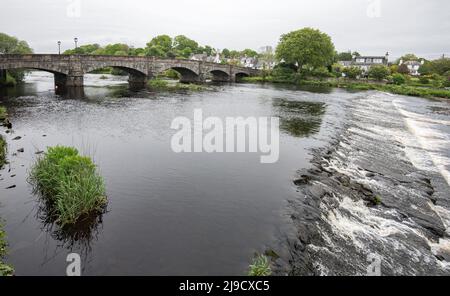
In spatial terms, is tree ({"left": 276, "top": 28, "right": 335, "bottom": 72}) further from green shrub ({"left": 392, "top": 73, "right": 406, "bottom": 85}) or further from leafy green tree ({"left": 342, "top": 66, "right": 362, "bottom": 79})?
green shrub ({"left": 392, "top": 73, "right": 406, "bottom": 85})

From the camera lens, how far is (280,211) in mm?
11766

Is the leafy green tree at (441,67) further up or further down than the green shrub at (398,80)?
further up

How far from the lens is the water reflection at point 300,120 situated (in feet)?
84.0

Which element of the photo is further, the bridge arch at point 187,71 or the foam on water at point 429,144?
the bridge arch at point 187,71

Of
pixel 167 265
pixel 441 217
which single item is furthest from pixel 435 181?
pixel 167 265

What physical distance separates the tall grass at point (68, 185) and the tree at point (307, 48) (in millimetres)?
89284

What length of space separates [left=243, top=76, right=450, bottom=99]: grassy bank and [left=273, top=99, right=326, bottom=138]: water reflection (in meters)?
46.6

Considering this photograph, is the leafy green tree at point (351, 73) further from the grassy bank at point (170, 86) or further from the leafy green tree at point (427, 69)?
the grassy bank at point (170, 86)

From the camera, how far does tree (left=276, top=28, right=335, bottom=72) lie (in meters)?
92.2

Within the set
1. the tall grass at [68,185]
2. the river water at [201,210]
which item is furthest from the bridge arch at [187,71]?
the tall grass at [68,185]

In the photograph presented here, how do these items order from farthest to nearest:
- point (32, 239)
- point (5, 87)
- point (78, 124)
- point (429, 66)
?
point (429, 66)
point (5, 87)
point (78, 124)
point (32, 239)
